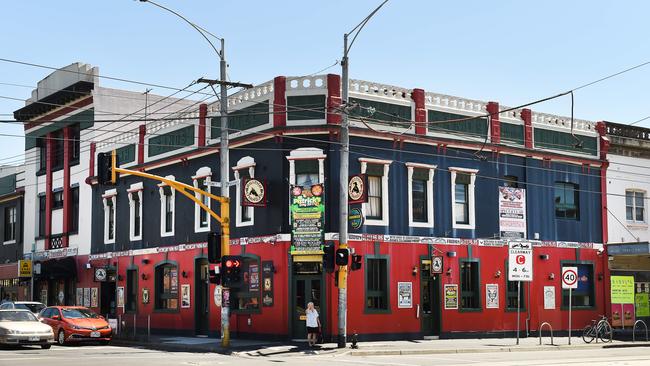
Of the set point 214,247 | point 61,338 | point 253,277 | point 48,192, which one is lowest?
point 61,338

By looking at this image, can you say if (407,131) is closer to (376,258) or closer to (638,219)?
(376,258)

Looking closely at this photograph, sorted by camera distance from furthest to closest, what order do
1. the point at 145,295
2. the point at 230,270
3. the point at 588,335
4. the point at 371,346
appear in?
1. the point at 145,295
2. the point at 588,335
3. the point at 371,346
4. the point at 230,270

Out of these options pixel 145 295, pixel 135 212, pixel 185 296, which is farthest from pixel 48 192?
pixel 185 296

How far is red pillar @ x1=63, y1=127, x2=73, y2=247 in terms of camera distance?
154 feet

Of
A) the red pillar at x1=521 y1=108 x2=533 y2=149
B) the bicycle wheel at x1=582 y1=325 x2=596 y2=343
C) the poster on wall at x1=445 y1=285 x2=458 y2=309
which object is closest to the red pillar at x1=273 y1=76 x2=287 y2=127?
the poster on wall at x1=445 y1=285 x2=458 y2=309

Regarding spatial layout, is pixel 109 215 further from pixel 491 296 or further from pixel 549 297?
pixel 549 297

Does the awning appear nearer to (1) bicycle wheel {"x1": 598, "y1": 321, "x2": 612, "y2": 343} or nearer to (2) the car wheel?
(2) the car wheel

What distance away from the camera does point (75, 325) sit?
99.4 feet

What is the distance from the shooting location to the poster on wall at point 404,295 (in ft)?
103

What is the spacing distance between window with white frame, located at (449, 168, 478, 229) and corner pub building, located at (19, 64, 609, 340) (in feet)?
0.18

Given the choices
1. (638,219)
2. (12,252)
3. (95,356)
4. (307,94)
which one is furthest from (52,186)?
(638,219)

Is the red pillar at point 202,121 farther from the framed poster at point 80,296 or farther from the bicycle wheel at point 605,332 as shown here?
the bicycle wheel at point 605,332

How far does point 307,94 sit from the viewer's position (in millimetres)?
30703

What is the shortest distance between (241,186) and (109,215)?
1312 cm
